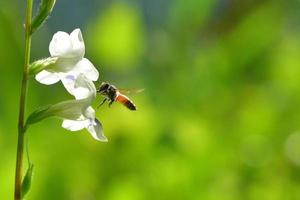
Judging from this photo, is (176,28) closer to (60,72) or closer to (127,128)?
(127,128)

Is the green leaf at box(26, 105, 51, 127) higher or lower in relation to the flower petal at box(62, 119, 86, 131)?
higher

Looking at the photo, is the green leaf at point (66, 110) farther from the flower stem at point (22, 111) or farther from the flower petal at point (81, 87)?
the flower stem at point (22, 111)

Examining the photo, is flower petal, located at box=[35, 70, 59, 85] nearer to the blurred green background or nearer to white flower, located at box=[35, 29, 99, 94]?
white flower, located at box=[35, 29, 99, 94]

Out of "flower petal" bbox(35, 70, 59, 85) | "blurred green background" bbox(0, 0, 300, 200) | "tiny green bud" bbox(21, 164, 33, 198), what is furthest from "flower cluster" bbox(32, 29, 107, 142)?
"blurred green background" bbox(0, 0, 300, 200)

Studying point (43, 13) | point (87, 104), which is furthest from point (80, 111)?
point (43, 13)

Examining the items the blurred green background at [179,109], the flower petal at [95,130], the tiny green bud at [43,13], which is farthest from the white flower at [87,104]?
the blurred green background at [179,109]

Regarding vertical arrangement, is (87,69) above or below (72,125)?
above

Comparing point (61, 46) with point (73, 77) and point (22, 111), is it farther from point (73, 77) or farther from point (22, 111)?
point (22, 111)

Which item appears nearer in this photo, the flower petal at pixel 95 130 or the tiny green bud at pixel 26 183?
the tiny green bud at pixel 26 183
